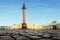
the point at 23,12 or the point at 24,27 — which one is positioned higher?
the point at 23,12

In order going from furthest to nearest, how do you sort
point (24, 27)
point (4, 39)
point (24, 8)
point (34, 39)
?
point (24, 8)
point (24, 27)
point (34, 39)
point (4, 39)

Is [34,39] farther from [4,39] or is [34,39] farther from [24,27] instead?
[24,27]

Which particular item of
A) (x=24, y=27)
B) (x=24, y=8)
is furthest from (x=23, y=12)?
(x=24, y=27)

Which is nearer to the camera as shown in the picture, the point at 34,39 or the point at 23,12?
the point at 34,39

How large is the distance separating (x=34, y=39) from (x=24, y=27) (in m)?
40.1

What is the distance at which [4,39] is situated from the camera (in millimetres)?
14172

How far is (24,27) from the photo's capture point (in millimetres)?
55906

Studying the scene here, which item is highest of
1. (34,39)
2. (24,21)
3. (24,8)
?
(24,8)

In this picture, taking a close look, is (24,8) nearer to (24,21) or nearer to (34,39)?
(24,21)

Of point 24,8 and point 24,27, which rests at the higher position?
point 24,8

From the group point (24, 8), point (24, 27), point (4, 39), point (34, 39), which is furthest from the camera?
point (24, 8)

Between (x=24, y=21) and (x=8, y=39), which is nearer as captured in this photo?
(x=8, y=39)

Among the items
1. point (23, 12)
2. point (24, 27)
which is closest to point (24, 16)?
point (23, 12)

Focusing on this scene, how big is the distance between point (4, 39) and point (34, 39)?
2999 mm
